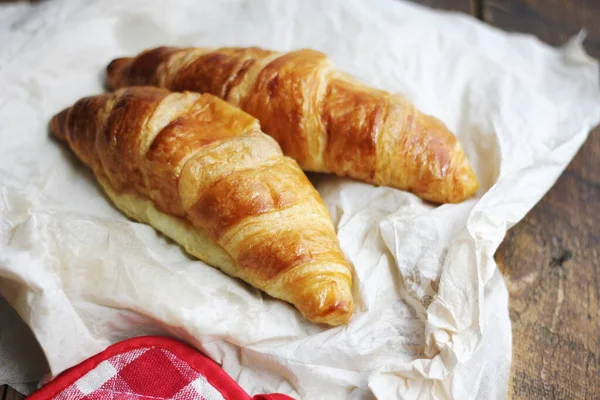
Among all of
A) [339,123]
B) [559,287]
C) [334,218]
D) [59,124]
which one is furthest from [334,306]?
[59,124]

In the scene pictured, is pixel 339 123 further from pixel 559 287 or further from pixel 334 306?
pixel 559 287

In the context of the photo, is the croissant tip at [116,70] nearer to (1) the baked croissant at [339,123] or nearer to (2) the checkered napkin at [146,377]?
(1) the baked croissant at [339,123]

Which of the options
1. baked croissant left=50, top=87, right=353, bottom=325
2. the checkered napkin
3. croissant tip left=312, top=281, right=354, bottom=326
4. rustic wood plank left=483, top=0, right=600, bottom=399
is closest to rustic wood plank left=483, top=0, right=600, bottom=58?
rustic wood plank left=483, top=0, right=600, bottom=399

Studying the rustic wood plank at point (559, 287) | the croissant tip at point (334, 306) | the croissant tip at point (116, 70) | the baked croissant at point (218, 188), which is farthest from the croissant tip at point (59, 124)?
the rustic wood plank at point (559, 287)

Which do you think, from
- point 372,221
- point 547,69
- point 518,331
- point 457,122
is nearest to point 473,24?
point 547,69

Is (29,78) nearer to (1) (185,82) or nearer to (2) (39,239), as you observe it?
(1) (185,82)
